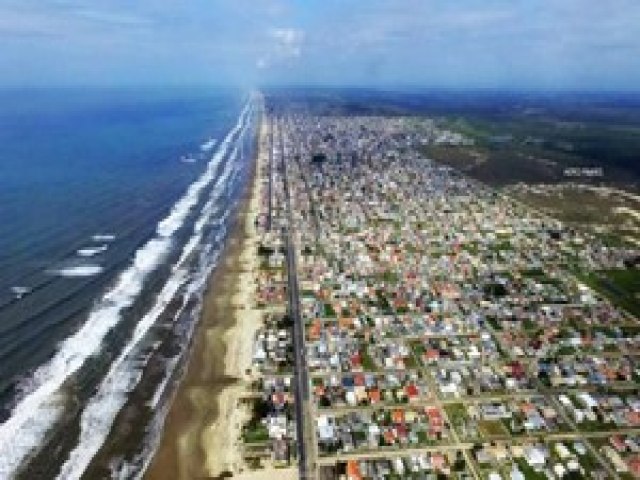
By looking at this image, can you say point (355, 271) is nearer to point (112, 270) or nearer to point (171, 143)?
point (112, 270)

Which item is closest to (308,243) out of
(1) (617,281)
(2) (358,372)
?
(2) (358,372)

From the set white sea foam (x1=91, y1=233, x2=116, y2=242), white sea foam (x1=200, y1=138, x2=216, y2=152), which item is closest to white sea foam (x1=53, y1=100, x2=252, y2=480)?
white sea foam (x1=91, y1=233, x2=116, y2=242)

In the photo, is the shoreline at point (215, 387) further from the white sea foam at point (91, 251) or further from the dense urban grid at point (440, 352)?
the white sea foam at point (91, 251)

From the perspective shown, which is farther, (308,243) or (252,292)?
(308,243)

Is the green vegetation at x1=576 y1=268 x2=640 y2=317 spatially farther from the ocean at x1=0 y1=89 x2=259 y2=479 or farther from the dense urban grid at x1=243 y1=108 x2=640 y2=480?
the ocean at x1=0 y1=89 x2=259 y2=479

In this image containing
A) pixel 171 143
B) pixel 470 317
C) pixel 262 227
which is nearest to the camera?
pixel 470 317

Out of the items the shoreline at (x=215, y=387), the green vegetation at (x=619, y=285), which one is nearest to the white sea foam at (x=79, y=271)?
the shoreline at (x=215, y=387)
